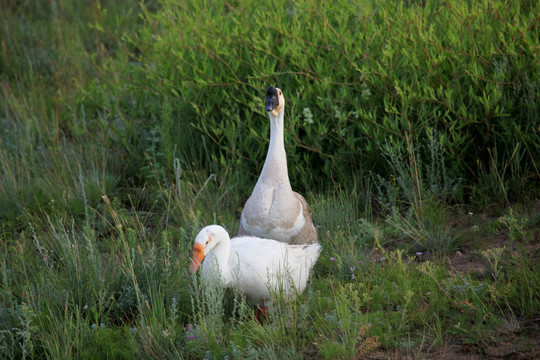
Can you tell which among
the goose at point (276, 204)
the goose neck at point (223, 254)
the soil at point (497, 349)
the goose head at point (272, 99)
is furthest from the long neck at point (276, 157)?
the soil at point (497, 349)

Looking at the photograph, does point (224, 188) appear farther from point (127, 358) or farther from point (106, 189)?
point (127, 358)

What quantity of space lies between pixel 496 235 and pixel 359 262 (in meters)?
1.34

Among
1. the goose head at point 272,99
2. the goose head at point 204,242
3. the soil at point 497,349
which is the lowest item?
the soil at point 497,349

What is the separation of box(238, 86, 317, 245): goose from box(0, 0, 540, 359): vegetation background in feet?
1.26

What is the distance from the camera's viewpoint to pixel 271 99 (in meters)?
4.45

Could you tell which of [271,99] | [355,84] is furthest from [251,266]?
[355,84]

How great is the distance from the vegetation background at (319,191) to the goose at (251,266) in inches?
6.3

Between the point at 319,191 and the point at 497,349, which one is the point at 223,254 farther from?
the point at 319,191

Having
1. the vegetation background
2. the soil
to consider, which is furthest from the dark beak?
the soil

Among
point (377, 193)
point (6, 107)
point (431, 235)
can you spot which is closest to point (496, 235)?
point (431, 235)

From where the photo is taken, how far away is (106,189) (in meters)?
6.07

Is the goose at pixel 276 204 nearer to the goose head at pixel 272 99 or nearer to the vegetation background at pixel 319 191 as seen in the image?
the goose head at pixel 272 99

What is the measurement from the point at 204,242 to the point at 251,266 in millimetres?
394

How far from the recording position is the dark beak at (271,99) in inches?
175
